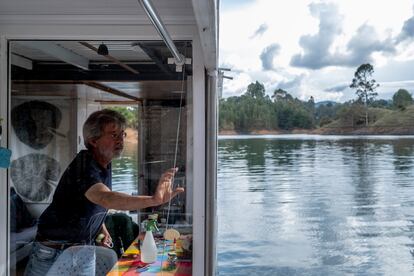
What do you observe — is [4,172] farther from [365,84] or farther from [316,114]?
[365,84]

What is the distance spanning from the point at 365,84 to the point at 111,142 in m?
6.90

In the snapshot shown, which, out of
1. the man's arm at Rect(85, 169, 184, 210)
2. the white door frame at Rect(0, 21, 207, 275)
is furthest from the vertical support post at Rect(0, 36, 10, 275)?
the man's arm at Rect(85, 169, 184, 210)

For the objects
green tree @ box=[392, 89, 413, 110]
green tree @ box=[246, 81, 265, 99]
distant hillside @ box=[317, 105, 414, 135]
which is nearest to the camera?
green tree @ box=[246, 81, 265, 99]

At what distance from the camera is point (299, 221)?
793 cm

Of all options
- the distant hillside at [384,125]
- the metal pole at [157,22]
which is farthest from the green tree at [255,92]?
the metal pole at [157,22]

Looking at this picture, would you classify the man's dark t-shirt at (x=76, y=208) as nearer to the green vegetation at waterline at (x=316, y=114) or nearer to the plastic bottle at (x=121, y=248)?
the plastic bottle at (x=121, y=248)

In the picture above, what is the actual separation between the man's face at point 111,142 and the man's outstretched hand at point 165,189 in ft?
0.75

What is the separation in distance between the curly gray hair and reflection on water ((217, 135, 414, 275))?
4312 millimetres

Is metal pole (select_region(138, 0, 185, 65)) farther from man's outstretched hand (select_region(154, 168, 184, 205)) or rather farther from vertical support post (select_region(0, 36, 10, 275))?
vertical support post (select_region(0, 36, 10, 275))

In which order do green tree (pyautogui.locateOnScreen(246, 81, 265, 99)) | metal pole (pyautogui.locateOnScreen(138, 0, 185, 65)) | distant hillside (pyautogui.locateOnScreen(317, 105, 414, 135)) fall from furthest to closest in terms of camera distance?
distant hillside (pyautogui.locateOnScreen(317, 105, 414, 135)), green tree (pyautogui.locateOnScreen(246, 81, 265, 99)), metal pole (pyautogui.locateOnScreen(138, 0, 185, 65))

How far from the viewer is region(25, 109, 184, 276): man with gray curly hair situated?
180cm

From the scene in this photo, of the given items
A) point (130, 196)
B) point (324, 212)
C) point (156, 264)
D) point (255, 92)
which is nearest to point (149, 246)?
point (156, 264)

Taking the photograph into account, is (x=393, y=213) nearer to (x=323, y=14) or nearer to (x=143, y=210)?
(x=323, y=14)

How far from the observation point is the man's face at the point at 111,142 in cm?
185
